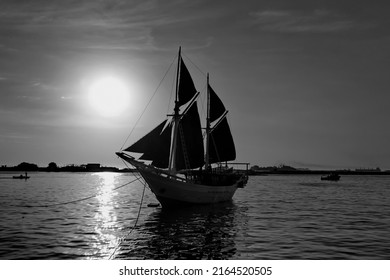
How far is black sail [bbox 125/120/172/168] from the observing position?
141ft

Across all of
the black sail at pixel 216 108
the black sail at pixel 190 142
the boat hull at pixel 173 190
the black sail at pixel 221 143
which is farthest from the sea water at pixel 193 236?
the black sail at pixel 216 108

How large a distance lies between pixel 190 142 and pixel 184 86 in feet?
24.8

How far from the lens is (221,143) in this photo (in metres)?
65.2

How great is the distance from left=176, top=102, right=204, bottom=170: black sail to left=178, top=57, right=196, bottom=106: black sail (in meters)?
1.72

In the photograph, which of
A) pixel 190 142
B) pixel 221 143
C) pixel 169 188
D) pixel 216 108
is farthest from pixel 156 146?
pixel 216 108

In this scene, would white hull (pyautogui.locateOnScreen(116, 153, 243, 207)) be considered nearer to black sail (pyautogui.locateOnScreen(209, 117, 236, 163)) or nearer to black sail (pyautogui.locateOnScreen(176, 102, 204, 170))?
black sail (pyautogui.locateOnScreen(176, 102, 204, 170))

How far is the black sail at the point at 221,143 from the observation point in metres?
65.1

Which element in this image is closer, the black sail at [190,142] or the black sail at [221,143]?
the black sail at [190,142]

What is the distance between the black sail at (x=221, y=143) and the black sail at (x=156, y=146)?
20.2 metres

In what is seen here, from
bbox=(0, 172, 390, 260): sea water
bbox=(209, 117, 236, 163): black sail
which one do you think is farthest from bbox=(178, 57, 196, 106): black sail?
bbox=(0, 172, 390, 260): sea water

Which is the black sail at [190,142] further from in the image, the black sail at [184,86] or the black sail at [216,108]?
the black sail at [216,108]

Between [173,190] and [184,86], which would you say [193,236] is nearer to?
[173,190]
